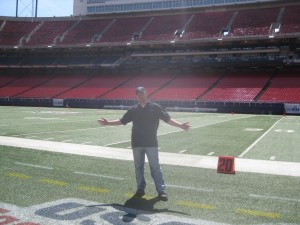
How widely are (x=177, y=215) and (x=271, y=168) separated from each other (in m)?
4.34

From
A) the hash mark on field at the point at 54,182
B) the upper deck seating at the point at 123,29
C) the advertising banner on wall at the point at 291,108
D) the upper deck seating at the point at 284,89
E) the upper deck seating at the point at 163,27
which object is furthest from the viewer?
the upper deck seating at the point at 123,29

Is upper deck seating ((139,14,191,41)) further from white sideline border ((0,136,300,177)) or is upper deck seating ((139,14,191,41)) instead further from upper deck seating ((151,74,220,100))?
white sideline border ((0,136,300,177))

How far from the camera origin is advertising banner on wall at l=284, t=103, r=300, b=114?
109 feet

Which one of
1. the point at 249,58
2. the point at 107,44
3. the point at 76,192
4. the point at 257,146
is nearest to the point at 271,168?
the point at 257,146

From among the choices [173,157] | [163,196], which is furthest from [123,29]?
[163,196]

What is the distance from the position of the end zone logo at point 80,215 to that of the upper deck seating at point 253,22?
138 ft

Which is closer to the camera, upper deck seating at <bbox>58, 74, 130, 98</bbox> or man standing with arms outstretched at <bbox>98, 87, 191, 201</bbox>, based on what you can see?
man standing with arms outstretched at <bbox>98, 87, 191, 201</bbox>

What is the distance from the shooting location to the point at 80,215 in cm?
516

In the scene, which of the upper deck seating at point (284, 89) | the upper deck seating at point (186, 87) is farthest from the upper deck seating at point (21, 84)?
the upper deck seating at point (284, 89)

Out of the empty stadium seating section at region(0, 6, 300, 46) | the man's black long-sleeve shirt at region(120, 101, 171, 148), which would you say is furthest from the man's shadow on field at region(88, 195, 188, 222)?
the empty stadium seating section at region(0, 6, 300, 46)

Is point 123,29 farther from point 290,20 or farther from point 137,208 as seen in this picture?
point 137,208

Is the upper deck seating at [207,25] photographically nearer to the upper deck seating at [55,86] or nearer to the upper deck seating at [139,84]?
the upper deck seating at [139,84]

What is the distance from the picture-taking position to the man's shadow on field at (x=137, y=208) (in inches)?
205

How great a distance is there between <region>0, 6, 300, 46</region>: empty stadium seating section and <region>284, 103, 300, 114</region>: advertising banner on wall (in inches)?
506
